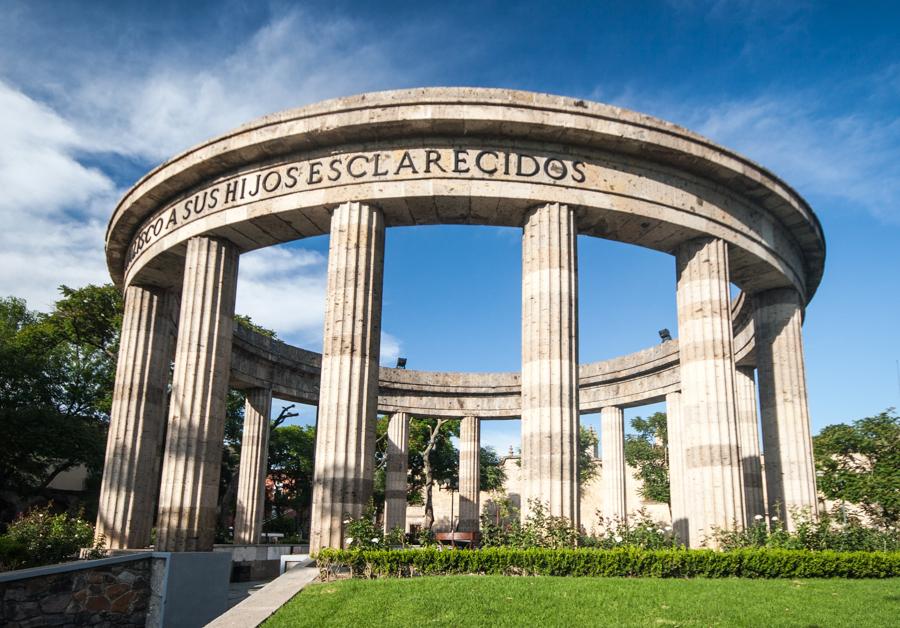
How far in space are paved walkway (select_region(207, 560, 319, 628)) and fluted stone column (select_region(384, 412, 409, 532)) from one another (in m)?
20.1

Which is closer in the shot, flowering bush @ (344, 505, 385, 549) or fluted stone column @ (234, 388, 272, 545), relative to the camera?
flowering bush @ (344, 505, 385, 549)

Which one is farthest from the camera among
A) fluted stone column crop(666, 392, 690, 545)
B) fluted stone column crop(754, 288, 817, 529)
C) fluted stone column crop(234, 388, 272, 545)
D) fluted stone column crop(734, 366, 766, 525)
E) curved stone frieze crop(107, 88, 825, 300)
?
fluted stone column crop(234, 388, 272, 545)

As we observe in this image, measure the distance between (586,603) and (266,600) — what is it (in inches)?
218

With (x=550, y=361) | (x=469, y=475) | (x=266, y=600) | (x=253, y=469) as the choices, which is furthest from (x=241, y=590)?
(x=469, y=475)

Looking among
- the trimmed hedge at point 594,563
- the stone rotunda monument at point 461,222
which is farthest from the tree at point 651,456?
the trimmed hedge at point 594,563

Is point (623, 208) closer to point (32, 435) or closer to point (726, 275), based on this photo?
point (726, 275)

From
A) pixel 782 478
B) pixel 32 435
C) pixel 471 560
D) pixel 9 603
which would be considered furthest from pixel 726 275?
pixel 32 435

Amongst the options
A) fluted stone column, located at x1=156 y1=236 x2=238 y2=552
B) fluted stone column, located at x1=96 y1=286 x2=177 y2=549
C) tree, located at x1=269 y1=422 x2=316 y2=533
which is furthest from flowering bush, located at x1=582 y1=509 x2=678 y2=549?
tree, located at x1=269 y1=422 x2=316 y2=533

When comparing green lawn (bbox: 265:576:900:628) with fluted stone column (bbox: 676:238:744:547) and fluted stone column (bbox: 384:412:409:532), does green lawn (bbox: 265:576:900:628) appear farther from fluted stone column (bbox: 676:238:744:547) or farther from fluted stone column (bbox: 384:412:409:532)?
fluted stone column (bbox: 384:412:409:532)

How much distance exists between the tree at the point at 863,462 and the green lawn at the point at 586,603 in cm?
1690

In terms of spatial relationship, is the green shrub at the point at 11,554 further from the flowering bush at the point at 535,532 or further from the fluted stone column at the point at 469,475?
the fluted stone column at the point at 469,475

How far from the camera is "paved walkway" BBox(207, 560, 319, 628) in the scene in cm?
1113

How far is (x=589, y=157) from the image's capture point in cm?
2111

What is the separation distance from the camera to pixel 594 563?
1562 centimetres
